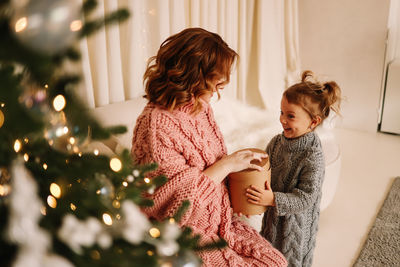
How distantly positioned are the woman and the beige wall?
106 inches

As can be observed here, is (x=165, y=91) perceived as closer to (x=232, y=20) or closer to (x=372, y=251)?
(x=372, y=251)

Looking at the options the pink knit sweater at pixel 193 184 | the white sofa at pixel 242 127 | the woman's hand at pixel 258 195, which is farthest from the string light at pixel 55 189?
the white sofa at pixel 242 127

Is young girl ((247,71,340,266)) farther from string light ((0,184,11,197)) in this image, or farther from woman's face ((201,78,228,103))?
string light ((0,184,11,197))

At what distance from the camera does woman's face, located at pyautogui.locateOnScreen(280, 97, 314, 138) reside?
1392 mm

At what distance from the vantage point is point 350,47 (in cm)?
368

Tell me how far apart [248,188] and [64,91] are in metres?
0.87

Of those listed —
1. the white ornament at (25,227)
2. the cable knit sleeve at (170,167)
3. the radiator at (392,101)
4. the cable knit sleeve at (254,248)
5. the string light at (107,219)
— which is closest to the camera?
the white ornament at (25,227)

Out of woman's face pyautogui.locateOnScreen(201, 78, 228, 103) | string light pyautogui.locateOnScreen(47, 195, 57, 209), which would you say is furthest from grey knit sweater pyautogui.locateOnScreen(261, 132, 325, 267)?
string light pyautogui.locateOnScreen(47, 195, 57, 209)

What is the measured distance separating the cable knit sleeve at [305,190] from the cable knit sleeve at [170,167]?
288 millimetres

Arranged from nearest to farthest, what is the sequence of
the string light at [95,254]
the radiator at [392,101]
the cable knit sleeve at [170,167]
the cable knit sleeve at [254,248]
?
the string light at [95,254], the cable knit sleeve at [170,167], the cable knit sleeve at [254,248], the radiator at [392,101]

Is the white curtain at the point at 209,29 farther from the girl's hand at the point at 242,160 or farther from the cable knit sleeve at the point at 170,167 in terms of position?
the girl's hand at the point at 242,160

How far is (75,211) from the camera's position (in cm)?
58

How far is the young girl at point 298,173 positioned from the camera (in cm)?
135

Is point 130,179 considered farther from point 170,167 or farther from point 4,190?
point 170,167
